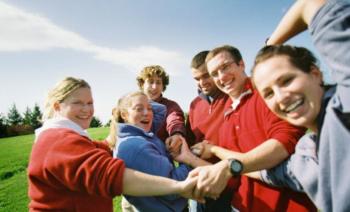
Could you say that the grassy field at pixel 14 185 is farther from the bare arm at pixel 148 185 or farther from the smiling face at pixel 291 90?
the smiling face at pixel 291 90

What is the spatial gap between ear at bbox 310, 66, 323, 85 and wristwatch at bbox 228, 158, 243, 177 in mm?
1159

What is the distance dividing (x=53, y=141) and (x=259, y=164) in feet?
6.46

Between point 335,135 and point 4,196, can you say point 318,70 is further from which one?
point 4,196

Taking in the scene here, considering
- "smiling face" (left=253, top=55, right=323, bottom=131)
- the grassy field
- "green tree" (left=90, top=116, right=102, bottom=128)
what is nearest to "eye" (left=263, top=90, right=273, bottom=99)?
"smiling face" (left=253, top=55, right=323, bottom=131)

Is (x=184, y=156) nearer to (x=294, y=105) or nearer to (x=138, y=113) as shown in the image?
(x=138, y=113)

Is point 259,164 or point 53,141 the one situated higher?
point 53,141

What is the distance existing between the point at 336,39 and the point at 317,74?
66 cm

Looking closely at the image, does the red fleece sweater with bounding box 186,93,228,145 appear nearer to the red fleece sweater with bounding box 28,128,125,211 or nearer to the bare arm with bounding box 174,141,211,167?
the bare arm with bounding box 174,141,211,167

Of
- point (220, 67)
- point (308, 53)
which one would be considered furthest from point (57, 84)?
point (308, 53)

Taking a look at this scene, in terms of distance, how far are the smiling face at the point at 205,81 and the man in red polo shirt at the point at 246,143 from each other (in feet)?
1.76

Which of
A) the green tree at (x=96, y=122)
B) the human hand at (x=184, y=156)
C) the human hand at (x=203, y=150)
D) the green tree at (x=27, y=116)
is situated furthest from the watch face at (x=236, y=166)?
the green tree at (x=27, y=116)

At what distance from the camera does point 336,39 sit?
1.78 metres

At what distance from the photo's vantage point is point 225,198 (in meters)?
4.30

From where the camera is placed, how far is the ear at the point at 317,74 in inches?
93.6
